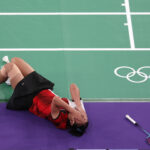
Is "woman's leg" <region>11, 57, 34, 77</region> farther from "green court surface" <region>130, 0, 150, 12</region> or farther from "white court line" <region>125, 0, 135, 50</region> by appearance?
"green court surface" <region>130, 0, 150, 12</region>

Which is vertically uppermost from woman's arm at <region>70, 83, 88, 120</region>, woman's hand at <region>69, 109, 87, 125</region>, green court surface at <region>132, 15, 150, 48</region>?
green court surface at <region>132, 15, 150, 48</region>

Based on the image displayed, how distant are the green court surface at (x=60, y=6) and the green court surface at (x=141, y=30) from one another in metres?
0.56

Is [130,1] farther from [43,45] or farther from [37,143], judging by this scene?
[37,143]

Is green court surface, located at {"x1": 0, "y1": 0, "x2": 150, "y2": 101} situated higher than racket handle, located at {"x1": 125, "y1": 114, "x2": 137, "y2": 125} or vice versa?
green court surface, located at {"x1": 0, "y1": 0, "x2": 150, "y2": 101}

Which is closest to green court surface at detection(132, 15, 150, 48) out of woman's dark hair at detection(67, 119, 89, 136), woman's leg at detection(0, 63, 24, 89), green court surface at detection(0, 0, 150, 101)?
green court surface at detection(0, 0, 150, 101)

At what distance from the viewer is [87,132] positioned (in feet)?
19.9

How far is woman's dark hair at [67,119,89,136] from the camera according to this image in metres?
5.76

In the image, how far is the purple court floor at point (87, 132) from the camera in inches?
231

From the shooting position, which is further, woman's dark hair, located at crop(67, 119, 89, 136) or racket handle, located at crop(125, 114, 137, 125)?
racket handle, located at crop(125, 114, 137, 125)

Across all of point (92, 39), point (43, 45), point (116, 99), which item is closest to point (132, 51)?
point (92, 39)

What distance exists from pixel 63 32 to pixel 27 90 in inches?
93.6

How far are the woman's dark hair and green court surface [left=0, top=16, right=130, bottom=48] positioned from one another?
2320mm

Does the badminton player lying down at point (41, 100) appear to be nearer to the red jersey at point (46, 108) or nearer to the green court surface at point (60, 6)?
the red jersey at point (46, 108)

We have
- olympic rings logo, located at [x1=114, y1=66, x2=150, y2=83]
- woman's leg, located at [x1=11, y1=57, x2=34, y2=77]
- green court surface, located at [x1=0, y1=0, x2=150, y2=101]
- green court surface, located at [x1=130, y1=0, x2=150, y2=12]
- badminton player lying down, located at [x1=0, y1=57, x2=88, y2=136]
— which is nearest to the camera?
badminton player lying down, located at [x1=0, y1=57, x2=88, y2=136]
